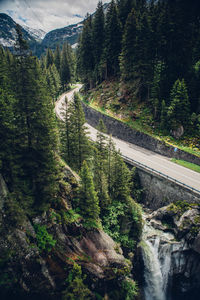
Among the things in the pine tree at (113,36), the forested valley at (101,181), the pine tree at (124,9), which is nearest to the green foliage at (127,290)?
the forested valley at (101,181)

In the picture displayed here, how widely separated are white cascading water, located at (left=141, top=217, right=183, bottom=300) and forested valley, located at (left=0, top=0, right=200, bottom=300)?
0.40ft

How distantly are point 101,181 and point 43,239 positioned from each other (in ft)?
30.3

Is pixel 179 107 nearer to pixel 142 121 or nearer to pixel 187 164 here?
pixel 142 121

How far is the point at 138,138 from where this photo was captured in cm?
3450

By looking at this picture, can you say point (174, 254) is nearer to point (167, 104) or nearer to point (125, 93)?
point (167, 104)

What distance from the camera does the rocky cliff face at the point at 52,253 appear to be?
12188mm

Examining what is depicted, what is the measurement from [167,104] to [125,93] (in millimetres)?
10413

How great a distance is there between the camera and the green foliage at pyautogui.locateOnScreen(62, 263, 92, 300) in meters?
13.9

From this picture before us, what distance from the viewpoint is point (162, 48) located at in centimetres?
3472

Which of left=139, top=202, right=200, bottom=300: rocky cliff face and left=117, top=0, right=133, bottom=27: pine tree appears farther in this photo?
left=117, top=0, right=133, bottom=27: pine tree

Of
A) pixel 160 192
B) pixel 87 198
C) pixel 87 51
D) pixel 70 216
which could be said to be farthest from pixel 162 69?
pixel 70 216

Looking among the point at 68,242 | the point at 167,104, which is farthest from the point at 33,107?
the point at 167,104

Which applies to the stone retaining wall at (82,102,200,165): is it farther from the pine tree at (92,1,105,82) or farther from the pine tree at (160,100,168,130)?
the pine tree at (92,1,105,82)

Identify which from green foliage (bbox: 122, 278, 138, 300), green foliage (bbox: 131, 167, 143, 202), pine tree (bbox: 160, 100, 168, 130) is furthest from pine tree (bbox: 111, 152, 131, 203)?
pine tree (bbox: 160, 100, 168, 130)
